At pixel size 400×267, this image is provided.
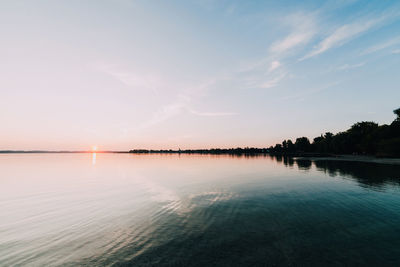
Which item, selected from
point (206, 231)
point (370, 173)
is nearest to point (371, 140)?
point (370, 173)

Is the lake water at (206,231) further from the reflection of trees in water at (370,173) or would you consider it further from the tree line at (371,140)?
the tree line at (371,140)

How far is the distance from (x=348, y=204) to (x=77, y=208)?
40363mm

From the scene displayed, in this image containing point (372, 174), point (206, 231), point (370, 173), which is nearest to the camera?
point (206, 231)

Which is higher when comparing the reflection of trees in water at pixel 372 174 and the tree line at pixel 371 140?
the tree line at pixel 371 140

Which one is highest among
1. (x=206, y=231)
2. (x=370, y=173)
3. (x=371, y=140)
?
(x=371, y=140)

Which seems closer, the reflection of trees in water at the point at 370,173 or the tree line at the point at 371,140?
the reflection of trees in water at the point at 370,173

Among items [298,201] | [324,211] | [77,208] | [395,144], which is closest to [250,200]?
[298,201]

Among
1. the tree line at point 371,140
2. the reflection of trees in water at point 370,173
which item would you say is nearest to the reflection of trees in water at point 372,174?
the reflection of trees in water at point 370,173

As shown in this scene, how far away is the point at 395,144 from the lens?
10325 cm

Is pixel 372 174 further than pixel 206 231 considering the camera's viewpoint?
Yes

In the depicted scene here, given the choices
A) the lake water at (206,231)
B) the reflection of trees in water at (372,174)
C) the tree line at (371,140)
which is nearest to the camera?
the lake water at (206,231)

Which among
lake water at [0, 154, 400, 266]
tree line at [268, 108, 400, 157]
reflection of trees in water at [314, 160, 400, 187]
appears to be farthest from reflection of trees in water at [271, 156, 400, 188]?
tree line at [268, 108, 400, 157]

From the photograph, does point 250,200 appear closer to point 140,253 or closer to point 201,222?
point 201,222

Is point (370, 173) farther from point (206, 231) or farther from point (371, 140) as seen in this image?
point (371, 140)
